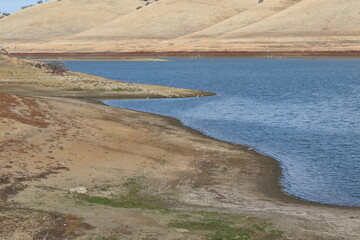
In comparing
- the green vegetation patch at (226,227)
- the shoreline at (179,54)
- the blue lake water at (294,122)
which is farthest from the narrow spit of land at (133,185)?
the shoreline at (179,54)

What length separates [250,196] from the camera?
23.0 m

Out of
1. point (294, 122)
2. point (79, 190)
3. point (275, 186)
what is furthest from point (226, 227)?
point (294, 122)

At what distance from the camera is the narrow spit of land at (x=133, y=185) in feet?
55.5

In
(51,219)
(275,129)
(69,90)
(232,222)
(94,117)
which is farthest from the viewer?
(69,90)

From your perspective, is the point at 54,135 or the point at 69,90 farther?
the point at 69,90

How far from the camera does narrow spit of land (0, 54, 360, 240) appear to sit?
16922 mm

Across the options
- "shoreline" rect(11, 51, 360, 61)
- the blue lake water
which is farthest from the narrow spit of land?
"shoreline" rect(11, 51, 360, 61)

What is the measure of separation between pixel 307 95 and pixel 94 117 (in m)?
33.4

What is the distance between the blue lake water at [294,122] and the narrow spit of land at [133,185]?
5.93ft

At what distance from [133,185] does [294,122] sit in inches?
945

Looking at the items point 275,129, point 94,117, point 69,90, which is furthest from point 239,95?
point 94,117

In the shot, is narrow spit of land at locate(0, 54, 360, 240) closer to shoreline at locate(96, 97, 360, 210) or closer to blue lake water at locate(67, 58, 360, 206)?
shoreline at locate(96, 97, 360, 210)

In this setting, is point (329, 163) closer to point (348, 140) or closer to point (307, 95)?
point (348, 140)

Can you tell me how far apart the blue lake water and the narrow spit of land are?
181 centimetres
